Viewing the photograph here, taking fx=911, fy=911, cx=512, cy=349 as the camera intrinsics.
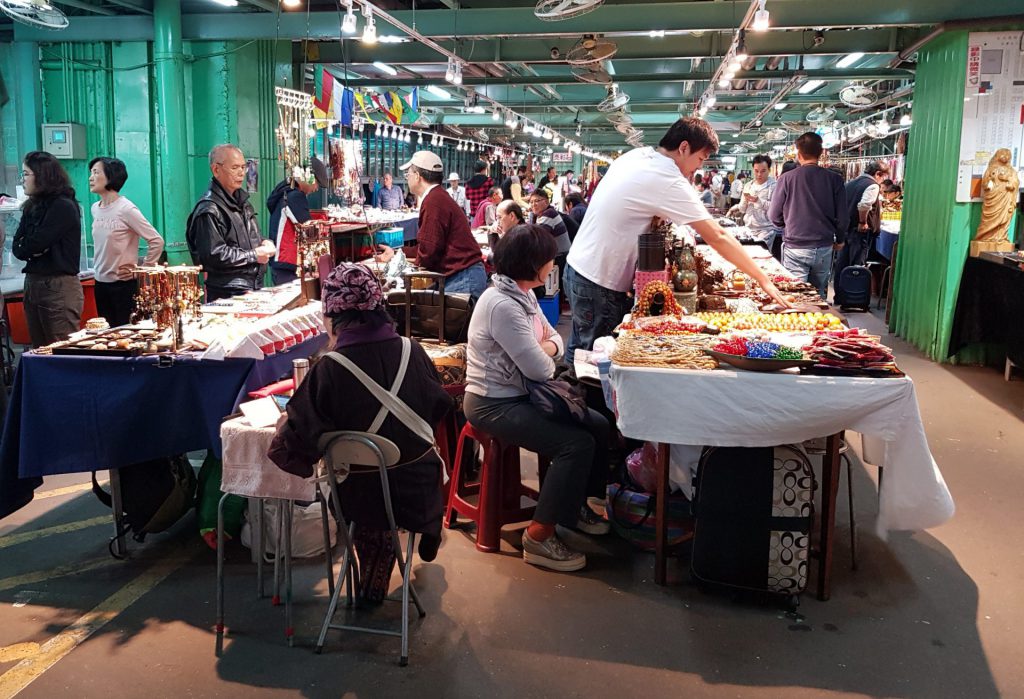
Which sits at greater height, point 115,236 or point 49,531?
point 115,236

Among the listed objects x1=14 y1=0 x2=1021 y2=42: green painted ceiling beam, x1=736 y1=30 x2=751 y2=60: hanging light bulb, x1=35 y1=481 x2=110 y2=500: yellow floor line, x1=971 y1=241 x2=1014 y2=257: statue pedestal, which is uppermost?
x1=14 y1=0 x2=1021 y2=42: green painted ceiling beam

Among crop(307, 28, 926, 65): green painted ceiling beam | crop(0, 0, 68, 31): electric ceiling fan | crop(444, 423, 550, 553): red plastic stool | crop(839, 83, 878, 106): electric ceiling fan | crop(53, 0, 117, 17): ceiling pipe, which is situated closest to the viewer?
crop(444, 423, 550, 553): red plastic stool

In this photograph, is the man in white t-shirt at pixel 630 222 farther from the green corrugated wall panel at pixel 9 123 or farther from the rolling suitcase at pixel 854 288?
the green corrugated wall panel at pixel 9 123

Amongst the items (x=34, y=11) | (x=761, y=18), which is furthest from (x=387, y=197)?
(x=761, y=18)

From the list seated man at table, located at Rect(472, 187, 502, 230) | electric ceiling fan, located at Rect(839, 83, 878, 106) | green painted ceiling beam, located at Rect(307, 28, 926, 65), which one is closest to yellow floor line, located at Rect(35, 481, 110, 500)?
seated man at table, located at Rect(472, 187, 502, 230)

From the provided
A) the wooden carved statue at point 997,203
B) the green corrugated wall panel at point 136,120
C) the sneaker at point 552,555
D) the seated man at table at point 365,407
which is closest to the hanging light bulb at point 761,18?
the wooden carved statue at point 997,203

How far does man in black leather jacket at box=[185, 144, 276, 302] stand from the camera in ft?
16.8

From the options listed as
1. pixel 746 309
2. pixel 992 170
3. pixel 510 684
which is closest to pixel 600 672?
pixel 510 684

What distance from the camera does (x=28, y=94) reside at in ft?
32.7

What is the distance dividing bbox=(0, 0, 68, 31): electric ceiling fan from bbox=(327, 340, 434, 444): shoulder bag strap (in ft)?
15.7

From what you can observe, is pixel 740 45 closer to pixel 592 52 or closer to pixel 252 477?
pixel 592 52

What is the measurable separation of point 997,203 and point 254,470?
691cm

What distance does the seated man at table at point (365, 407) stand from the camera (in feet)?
9.89

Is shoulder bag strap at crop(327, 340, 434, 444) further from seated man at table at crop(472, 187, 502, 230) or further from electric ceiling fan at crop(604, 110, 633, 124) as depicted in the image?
electric ceiling fan at crop(604, 110, 633, 124)
